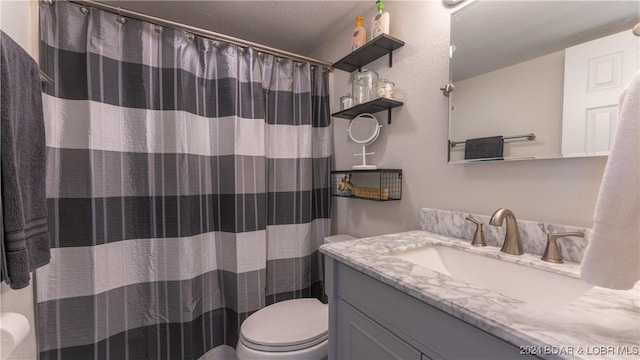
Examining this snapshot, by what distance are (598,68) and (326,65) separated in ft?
4.43

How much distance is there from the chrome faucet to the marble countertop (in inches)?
2.9

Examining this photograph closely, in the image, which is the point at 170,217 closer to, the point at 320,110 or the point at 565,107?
the point at 320,110

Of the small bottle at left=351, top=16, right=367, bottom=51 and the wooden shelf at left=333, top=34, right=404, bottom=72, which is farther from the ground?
the small bottle at left=351, top=16, right=367, bottom=51

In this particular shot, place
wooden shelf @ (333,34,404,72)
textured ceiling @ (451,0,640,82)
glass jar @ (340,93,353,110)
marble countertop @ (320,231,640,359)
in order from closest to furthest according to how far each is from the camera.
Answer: marble countertop @ (320,231,640,359)
textured ceiling @ (451,0,640,82)
wooden shelf @ (333,34,404,72)
glass jar @ (340,93,353,110)

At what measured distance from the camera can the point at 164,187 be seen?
1.23 metres

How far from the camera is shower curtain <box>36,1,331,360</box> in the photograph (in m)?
1.05

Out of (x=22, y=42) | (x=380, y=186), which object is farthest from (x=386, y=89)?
(x=22, y=42)

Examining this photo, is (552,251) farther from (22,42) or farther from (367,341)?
(22,42)

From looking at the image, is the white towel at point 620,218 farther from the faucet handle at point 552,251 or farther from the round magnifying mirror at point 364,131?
the round magnifying mirror at point 364,131

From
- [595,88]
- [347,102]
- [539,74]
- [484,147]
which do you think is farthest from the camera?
[347,102]

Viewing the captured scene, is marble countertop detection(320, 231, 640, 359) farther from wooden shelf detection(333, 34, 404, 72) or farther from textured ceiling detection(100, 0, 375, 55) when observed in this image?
textured ceiling detection(100, 0, 375, 55)

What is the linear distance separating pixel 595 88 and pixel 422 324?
807 millimetres

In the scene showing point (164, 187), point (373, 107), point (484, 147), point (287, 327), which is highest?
point (373, 107)

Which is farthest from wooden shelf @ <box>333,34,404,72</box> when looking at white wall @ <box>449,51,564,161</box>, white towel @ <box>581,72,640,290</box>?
white towel @ <box>581,72,640,290</box>
